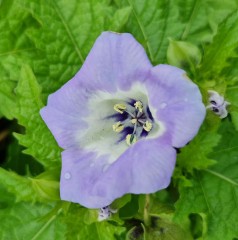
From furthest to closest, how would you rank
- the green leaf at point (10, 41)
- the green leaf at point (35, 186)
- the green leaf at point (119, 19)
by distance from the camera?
the green leaf at point (10, 41) < the green leaf at point (119, 19) < the green leaf at point (35, 186)

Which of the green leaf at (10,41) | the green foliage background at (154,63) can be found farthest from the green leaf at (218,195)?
the green leaf at (10,41)

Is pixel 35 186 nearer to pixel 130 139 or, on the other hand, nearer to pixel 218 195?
pixel 130 139

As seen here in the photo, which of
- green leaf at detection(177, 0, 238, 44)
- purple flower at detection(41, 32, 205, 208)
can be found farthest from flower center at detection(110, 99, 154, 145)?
green leaf at detection(177, 0, 238, 44)

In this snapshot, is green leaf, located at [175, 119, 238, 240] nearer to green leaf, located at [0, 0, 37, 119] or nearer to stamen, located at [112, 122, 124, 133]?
stamen, located at [112, 122, 124, 133]

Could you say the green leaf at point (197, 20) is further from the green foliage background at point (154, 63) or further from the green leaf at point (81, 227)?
the green leaf at point (81, 227)

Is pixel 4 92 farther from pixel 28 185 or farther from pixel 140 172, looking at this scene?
pixel 140 172

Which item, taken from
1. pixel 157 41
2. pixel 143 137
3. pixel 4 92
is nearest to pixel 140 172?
pixel 143 137
